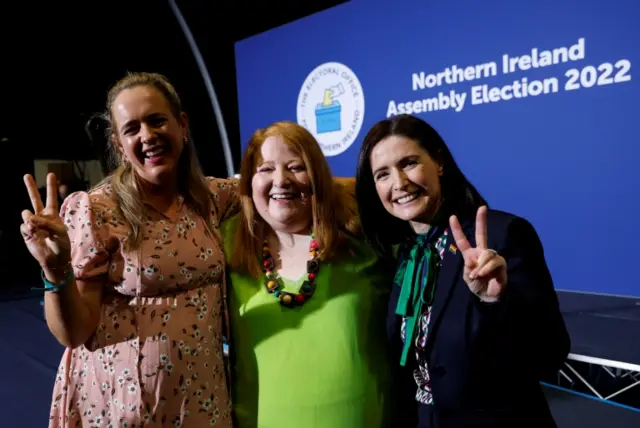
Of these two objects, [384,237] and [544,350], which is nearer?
[544,350]

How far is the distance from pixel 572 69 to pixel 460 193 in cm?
198

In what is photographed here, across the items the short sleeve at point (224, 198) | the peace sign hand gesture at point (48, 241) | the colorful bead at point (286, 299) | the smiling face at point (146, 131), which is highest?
the smiling face at point (146, 131)

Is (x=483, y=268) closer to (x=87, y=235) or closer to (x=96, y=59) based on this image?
(x=87, y=235)

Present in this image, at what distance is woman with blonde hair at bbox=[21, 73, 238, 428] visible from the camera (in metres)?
1.21

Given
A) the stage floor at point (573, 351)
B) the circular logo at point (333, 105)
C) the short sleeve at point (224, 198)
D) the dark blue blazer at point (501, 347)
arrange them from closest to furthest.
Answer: the dark blue blazer at point (501, 347) < the short sleeve at point (224, 198) < the stage floor at point (573, 351) < the circular logo at point (333, 105)

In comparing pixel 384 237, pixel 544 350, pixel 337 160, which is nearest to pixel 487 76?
pixel 337 160

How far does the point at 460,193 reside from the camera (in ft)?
4.15

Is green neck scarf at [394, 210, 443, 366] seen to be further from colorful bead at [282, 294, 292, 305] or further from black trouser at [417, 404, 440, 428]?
colorful bead at [282, 294, 292, 305]

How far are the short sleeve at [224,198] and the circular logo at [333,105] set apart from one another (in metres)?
2.73

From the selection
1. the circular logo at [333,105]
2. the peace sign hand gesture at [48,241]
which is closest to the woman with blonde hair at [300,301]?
the peace sign hand gesture at [48,241]

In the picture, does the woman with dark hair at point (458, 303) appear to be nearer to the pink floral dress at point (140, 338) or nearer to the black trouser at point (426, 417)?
the black trouser at point (426, 417)

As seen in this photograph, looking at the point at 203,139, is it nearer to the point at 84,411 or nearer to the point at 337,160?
the point at 337,160

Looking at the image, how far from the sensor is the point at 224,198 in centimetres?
155

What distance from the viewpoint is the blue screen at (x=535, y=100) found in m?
2.70
